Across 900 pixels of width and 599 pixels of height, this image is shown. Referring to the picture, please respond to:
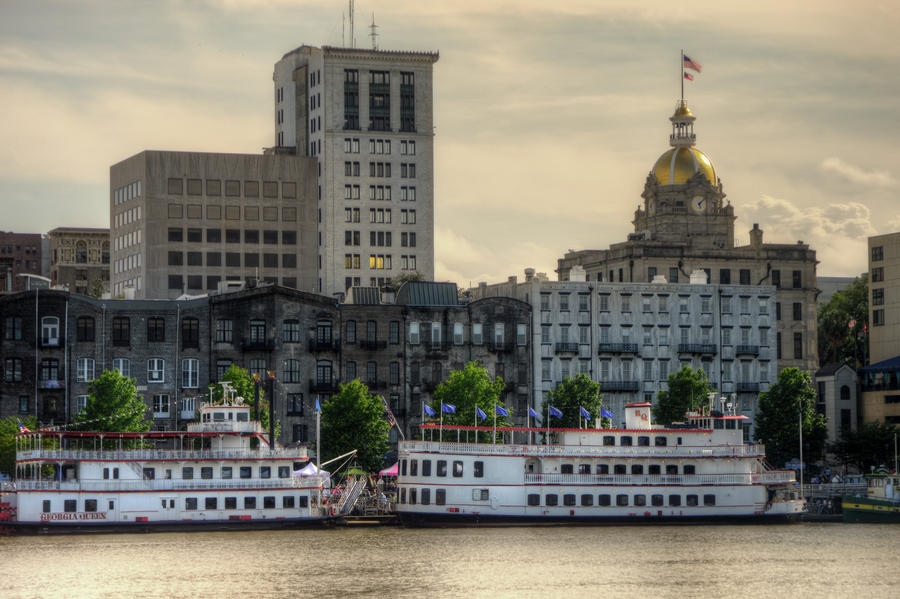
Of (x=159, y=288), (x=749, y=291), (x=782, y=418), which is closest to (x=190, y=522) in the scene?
(x=782, y=418)

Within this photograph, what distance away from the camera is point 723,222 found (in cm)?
19088

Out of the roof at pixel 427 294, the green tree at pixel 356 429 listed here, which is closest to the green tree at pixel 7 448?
the green tree at pixel 356 429

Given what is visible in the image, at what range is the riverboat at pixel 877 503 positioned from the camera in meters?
114

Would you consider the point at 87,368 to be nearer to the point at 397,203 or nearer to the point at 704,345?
the point at 704,345

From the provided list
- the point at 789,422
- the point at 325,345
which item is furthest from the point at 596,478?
the point at 325,345

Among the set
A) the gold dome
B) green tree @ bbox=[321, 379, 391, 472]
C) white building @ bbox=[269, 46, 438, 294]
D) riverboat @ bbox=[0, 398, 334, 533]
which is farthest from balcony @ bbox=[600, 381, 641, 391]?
white building @ bbox=[269, 46, 438, 294]

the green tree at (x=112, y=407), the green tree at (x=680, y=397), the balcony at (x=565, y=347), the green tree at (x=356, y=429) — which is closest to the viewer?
the green tree at (x=112, y=407)

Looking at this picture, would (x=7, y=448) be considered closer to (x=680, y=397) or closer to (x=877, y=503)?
(x=680, y=397)

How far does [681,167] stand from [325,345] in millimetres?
72917

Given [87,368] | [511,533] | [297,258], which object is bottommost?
[511,533]

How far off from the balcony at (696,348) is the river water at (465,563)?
37.4 metres

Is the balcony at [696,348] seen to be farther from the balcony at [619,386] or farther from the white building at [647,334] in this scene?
the balcony at [619,386]

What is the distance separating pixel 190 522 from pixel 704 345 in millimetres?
55691

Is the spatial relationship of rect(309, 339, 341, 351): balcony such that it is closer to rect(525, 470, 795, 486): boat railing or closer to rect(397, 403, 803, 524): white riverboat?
rect(397, 403, 803, 524): white riverboat
